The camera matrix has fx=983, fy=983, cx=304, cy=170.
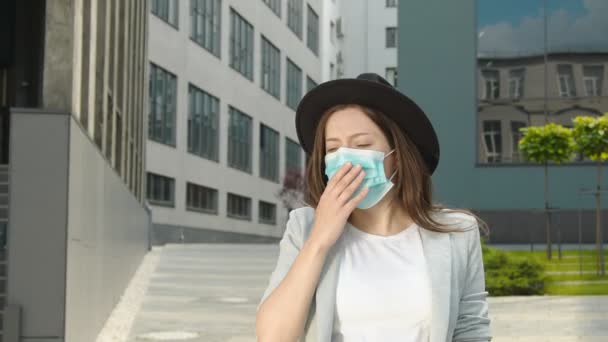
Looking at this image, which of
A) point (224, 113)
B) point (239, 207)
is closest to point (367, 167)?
point (224, 113)

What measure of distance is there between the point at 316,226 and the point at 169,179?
38.9 m

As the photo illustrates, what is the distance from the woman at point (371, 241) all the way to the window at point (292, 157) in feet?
181

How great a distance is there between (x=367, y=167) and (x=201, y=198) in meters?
42.9

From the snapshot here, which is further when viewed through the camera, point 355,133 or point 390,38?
point 390,38

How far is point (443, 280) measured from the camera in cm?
270

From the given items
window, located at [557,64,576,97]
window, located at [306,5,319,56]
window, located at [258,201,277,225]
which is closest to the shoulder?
window, located at [557,64,576,97]

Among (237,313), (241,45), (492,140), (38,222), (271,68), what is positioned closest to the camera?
(38,222)

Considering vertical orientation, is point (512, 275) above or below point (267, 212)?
below

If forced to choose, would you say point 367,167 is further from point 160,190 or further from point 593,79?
point 160,190

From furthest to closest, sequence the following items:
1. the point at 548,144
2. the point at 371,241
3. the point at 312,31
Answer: the point at 312,31 → the point at 548,144 → the point at 371,241

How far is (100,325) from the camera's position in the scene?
35.3ft

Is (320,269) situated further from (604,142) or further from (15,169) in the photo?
(604,142)

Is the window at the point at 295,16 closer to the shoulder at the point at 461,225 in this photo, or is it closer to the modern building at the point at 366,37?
the modern building at the point at 366,37

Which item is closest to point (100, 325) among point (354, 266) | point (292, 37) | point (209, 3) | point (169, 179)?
point (354, 266)
